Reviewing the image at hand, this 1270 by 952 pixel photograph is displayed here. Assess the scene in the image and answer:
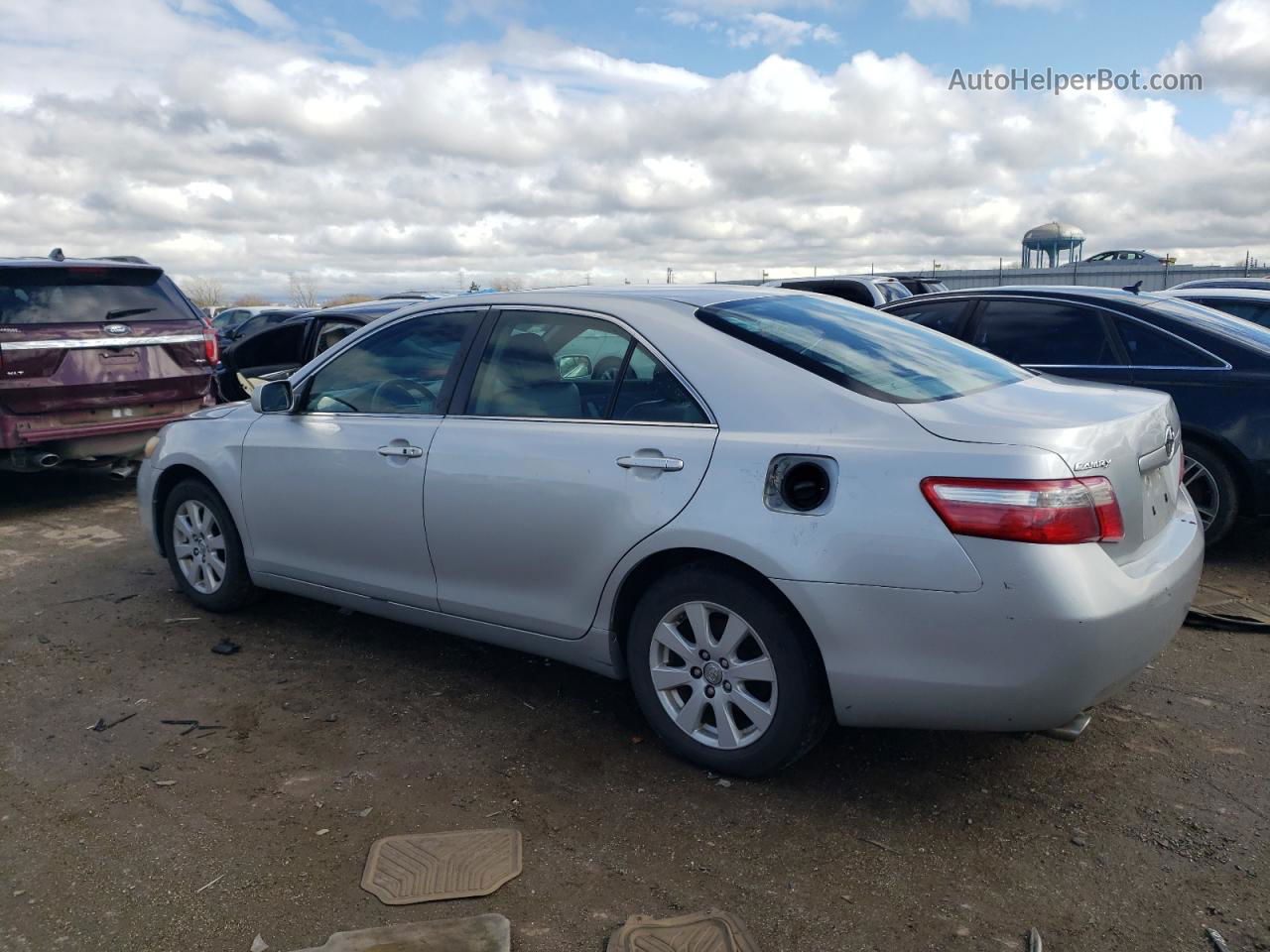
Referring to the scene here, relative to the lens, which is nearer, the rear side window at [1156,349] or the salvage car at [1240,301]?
the rear side window at [1156,349]

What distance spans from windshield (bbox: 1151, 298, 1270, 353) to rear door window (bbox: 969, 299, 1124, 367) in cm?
38

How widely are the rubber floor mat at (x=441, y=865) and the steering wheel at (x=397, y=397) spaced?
1.79 meters

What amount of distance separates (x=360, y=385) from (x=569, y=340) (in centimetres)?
120

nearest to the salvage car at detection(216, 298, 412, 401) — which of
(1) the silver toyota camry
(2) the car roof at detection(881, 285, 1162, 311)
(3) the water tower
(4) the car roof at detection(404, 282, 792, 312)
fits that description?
(4) the car roof at detection(404, 282, 792, 312)

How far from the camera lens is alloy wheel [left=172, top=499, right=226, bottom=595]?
5.14m

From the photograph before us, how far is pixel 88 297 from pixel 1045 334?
22.6 ft

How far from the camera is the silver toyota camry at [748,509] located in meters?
2.85

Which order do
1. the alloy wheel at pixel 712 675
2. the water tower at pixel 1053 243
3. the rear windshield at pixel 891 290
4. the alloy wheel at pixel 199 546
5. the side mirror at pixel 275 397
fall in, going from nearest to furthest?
the alloy wheel at pixel 712 675 → the side mirror at pixel 275 397 → the alloy wheel at pixel 199 546 → the rear windshield at pixel 891 290 → the water tower at pixel 1053 243

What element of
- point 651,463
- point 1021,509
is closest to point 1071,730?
point 1021,509

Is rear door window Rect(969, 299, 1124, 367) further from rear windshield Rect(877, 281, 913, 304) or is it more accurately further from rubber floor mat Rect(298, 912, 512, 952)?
rear windshield Rect(877, 281, 913, 304)

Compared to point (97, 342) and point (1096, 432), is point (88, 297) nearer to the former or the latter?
point (97, 342)

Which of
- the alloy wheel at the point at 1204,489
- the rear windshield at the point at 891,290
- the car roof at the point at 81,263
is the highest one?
the car roof at the point at 81,263

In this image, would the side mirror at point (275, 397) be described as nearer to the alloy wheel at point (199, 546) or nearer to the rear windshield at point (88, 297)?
the alloy wheel at point (199, 546)

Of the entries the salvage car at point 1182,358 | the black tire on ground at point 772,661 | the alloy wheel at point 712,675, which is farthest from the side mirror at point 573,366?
the salvage car at point 1182,358
